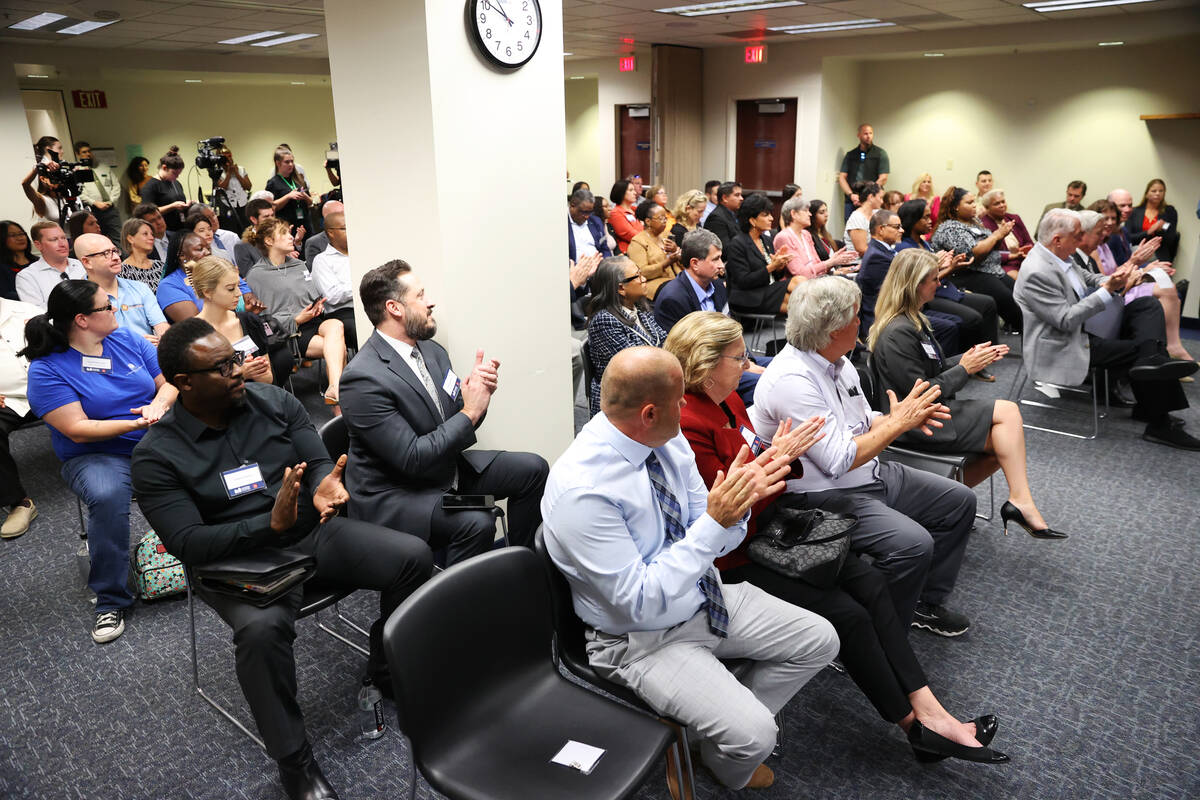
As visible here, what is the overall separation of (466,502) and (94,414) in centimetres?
164

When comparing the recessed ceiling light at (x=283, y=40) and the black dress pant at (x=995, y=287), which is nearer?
the black dress pant at (x=995, y=287)

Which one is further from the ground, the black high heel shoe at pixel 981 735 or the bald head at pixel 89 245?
the bald head at pixel 89 245

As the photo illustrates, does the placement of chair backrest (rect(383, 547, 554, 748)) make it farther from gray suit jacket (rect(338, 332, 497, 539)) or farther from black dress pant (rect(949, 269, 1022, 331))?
black dress pant (rect(949, 269, 1022, 331))

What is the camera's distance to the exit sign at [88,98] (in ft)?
41.2

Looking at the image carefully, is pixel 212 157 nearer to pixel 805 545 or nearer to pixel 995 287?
pixel 995 287

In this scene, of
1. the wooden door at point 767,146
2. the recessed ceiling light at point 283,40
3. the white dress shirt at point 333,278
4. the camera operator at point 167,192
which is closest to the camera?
the white dress shirt at point 333,278

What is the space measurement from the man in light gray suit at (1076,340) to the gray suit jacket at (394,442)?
3526 mm

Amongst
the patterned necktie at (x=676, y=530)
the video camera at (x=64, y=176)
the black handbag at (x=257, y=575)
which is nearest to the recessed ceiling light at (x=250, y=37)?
the video camera at (x=64, y=176)

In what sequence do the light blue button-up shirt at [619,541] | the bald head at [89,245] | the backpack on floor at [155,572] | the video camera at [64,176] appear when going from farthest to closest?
1. the video camera at [64,176]
2. the bald head at [89,245]
3. the backpack on floor at [155,572]
4. the light blue button-up shirt at [619,541]

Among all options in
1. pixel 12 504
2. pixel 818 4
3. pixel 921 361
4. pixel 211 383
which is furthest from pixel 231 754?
pixel 818 4

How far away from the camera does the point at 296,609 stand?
7.30 ft

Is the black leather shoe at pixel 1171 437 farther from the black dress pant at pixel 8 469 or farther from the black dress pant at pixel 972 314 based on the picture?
the black dress pant at pixel 8 469

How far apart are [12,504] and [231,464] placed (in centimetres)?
228

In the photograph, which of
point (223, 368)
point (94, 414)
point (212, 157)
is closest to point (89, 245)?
point (94, 414)
